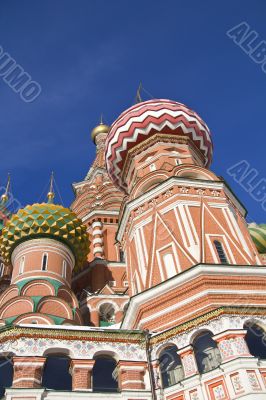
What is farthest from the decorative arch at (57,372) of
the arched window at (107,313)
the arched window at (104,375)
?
the arched window at (107,313)

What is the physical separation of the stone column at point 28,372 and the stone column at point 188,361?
3262 mm

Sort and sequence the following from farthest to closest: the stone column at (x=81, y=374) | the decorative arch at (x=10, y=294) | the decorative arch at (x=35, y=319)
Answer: the decorative arch at (x=10, y=294) < the decorative arch at (x=35, y=319) < the stone column at (x=81, y=374)

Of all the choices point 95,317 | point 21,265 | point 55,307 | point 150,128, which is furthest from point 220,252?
point 21,265

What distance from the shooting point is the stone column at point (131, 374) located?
10477 mm

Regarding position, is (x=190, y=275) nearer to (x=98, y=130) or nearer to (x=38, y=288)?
(x=38, y=288)

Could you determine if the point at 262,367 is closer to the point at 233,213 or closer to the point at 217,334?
the point at 217,334

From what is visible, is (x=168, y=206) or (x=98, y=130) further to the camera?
(x=98, y=130)

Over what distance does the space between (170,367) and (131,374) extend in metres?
0.98

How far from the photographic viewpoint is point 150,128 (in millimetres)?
18859

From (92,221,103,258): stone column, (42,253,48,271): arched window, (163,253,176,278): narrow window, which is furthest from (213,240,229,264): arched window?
(92,221,103,258): stone column

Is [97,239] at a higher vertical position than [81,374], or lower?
higher

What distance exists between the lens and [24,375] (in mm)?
9969

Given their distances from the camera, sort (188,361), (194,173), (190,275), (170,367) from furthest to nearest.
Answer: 1. (194,173)
2. (190,275)
3. (170,367)
4. (188,361)

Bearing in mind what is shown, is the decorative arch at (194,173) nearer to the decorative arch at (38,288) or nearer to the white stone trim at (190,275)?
the white stone trim at (190,275)
